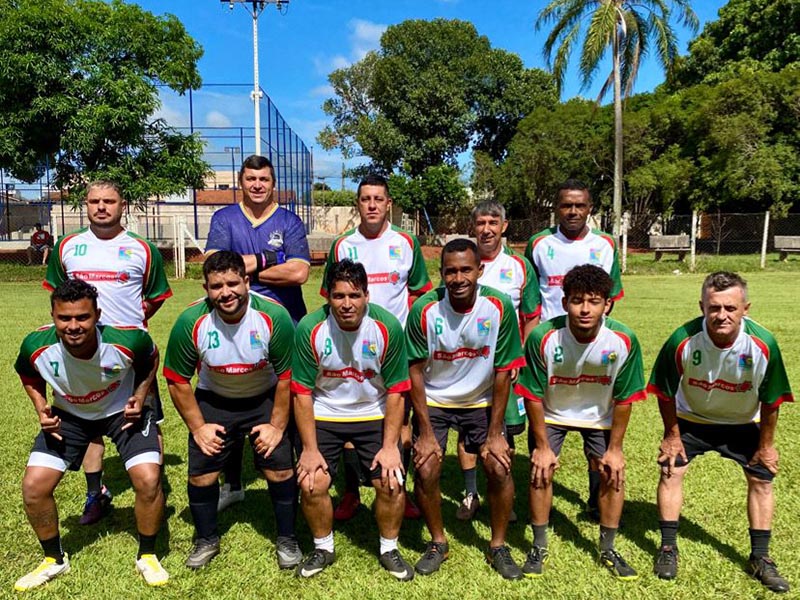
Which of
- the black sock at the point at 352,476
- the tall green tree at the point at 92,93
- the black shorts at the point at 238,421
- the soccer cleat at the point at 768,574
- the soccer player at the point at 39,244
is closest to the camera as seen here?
the soccer cleat at the point at 768,574

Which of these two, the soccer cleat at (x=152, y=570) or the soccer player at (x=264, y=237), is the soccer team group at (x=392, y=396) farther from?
the soccer player at (x=264, y=237)

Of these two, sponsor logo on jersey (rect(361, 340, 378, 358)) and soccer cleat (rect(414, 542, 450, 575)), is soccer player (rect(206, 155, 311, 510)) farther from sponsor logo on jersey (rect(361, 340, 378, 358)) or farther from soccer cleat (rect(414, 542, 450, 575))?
soccer cleat (rect(414, 542, 450, 575))

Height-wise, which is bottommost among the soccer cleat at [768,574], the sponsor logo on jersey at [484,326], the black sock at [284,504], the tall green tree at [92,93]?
the soccer cleat at [768,574]

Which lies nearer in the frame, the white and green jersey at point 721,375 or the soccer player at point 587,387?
the white and green jersey at point 721,375

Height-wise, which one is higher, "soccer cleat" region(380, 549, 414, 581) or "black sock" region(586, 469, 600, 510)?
"black sock" region(586, 469, 600, 510)

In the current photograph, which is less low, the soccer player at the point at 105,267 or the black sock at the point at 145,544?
the soccer player at the point at 105,267

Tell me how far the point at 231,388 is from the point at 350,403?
715 mm

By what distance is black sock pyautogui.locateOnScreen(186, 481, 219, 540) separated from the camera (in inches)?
141

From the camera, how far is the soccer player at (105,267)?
4.02 metres

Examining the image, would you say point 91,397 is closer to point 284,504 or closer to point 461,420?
point 284,504

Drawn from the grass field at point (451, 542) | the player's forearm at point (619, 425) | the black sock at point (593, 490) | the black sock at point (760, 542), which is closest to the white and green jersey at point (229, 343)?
the grass field at point (451, 542)

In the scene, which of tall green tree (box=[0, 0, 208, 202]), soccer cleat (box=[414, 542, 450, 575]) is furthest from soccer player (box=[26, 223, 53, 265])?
soccer cleat (box=[414, 542, 450, 575])

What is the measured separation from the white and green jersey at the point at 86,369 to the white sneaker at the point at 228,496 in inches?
46.9

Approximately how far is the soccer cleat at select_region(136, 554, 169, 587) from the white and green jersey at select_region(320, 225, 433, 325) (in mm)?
2028
